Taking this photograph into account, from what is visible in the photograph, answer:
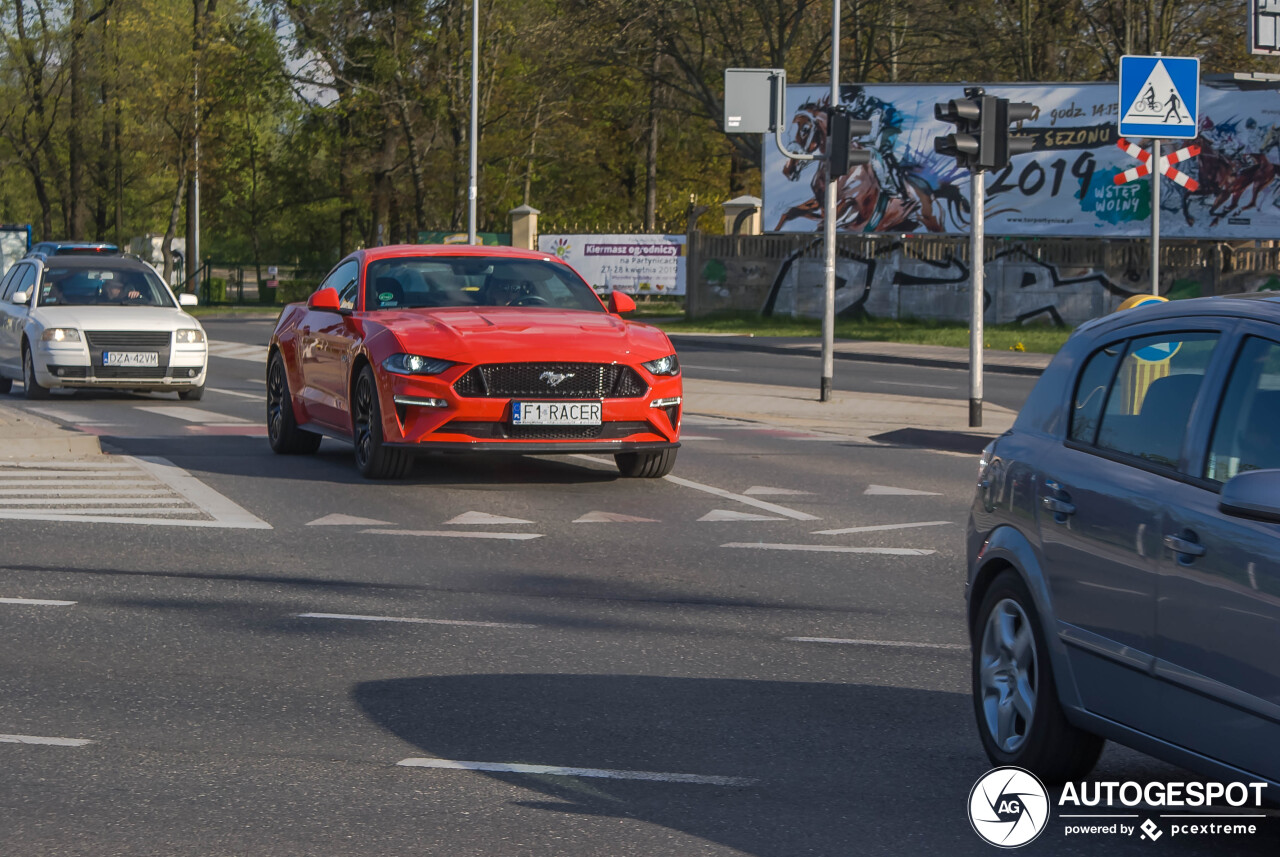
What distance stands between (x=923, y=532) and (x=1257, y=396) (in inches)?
245

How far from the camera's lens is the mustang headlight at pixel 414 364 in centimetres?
1137

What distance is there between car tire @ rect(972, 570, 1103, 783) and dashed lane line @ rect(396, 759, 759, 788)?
2.41 ft

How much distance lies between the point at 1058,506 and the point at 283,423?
32.1 feet

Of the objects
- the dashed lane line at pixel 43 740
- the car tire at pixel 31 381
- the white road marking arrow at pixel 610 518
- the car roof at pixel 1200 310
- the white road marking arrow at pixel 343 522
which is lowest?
the dashed lane line at pixel 43 740

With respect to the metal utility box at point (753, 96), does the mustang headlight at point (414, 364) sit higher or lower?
lower

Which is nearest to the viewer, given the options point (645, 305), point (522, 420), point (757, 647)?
point (757, 647)

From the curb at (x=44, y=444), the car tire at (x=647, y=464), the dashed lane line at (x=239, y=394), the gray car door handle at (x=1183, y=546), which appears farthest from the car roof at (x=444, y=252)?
the gray car door handle at (x=1183, y=546)

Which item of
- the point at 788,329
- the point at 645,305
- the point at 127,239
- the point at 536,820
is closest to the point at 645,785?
the point at 536,820

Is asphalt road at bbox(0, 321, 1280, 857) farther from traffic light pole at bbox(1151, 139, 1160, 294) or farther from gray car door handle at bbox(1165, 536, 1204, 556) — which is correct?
traffic light pole at bbox(1151, 139, 1160, 294)

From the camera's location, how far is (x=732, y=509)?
1135 centimetres

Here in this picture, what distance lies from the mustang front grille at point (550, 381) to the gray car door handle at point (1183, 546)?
7264 millimetres

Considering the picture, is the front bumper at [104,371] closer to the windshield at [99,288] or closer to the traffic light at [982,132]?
the windshield at [99,288]

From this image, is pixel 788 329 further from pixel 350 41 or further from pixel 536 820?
pixel 536 820

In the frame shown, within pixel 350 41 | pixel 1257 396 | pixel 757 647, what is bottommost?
pixel 757 647
